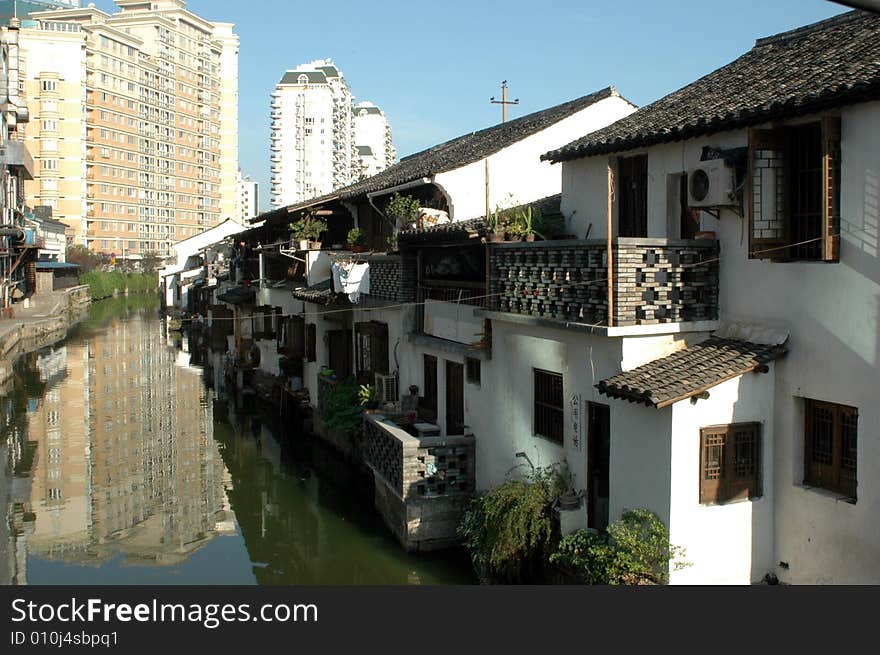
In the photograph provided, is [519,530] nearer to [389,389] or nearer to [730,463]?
[730,463]

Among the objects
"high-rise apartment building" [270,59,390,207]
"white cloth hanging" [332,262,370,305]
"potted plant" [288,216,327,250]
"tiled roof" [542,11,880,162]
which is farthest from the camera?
"high-rise apartment building" [270,59,390,207]

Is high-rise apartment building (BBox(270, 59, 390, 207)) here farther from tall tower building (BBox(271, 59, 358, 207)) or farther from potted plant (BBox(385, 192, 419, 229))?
potted plant (BBox(385, 192, 419, 229))

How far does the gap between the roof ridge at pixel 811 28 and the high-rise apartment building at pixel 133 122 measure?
3832 inches

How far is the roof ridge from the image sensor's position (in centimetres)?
1248

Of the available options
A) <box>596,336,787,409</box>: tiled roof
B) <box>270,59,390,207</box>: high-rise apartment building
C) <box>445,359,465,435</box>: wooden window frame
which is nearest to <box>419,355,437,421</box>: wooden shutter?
<box>445,359,465,435</box>: wooden window frame

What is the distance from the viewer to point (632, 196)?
1293 cm

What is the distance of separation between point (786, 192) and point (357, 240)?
14.6 meters

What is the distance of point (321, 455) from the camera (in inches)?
892

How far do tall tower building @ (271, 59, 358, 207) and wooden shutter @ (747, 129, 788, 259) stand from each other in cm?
13237

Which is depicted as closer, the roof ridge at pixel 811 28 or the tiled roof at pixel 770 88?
the tiled roof at pixel 770 88

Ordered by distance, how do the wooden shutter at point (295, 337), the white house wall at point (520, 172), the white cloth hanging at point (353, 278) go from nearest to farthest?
1. the white house wall at point (520, 172)
2. the white cloth hanging at point (353, 278)
3. the wooden shutter at point (295, 337)

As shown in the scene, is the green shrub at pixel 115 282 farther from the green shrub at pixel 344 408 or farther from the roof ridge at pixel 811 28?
the roof ridge at pixel 811 28

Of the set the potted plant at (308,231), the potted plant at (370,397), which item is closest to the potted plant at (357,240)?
the potted plant at (308,231)

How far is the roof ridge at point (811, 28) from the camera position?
492 inches
